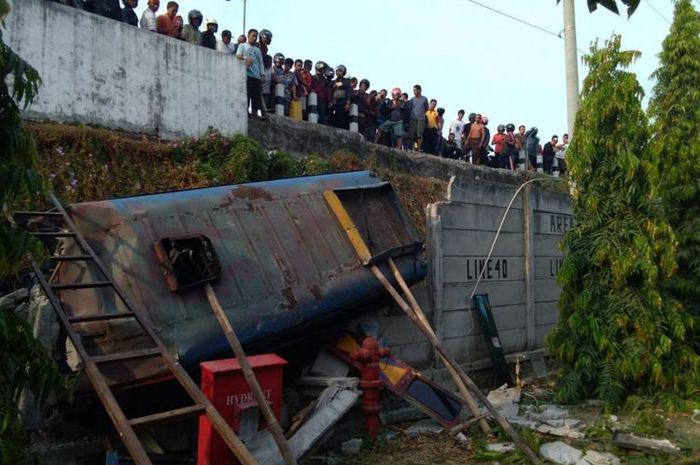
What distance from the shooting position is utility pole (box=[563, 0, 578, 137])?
1167 centimetres

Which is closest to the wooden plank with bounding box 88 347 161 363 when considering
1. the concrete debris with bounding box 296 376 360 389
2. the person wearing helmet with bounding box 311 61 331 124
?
the concrete debris with bounding box 296 376 360 389

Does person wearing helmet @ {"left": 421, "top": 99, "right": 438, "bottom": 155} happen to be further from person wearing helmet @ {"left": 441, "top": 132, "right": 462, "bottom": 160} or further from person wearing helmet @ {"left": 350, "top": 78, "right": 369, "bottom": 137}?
person wearing helmet @ {"left": 350, "top": 78, "right": 369, "bottom": 137}

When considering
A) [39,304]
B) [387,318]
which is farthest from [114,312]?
[387,318]

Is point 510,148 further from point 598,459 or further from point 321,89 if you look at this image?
point 598,459

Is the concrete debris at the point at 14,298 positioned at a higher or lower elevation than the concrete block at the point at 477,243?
lower

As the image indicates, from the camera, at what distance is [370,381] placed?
5883 millimetres

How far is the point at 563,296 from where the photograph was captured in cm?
825

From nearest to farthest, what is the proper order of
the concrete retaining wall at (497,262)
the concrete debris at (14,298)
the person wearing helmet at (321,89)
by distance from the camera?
1. the concrete debris at (14,298)
2. the concrete retaining wall at (497,262)
3. the person wearing helmet at (321,89)

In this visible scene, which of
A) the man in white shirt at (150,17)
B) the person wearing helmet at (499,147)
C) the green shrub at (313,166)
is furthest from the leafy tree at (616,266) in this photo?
the person wearing helmet at (499,147)

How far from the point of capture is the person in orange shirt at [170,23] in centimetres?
990

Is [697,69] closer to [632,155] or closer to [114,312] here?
[632,155]

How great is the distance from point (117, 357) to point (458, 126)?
1330 cm

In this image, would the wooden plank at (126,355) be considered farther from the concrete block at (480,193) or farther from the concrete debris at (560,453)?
the concrete block at (480,193)

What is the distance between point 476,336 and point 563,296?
1209mm
